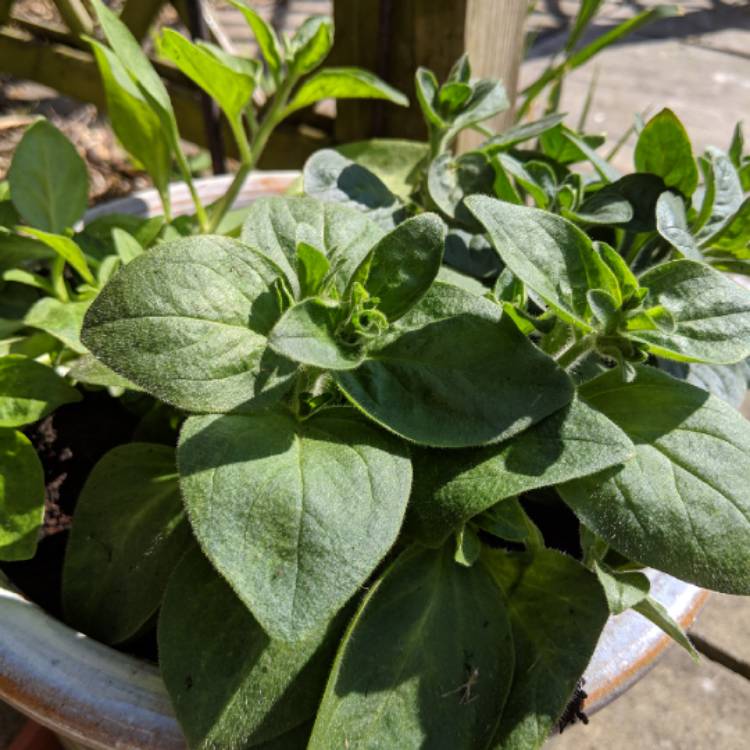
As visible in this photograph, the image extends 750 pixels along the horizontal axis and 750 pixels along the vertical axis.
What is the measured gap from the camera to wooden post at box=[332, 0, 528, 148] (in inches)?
45.3

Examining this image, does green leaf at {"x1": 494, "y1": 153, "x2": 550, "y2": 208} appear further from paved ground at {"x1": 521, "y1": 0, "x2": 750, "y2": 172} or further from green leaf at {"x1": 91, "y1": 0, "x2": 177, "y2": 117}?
paved ground at {"x1": 521, "y1": 0, "x2": 750, "y2": 172}

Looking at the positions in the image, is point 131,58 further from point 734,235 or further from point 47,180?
point 734,235

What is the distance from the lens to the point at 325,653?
25.5 inches

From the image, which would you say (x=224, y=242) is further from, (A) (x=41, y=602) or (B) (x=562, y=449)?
(A) (x=41, y=602)

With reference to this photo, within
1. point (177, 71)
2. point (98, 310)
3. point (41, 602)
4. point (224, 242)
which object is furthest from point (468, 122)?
point (177, 71)

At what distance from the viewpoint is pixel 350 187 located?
897 millimetres

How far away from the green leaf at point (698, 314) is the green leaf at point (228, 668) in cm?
35

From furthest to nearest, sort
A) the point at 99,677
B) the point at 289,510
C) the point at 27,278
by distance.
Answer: the point at 27,278 → the point at 99,677 → the point at 289,510

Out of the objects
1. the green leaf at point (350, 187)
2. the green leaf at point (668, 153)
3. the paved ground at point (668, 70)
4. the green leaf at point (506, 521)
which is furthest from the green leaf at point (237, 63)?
the paved ground at point (668, 70)

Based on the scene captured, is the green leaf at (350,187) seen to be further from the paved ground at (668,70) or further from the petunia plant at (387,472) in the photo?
the paved ground at (668,70)

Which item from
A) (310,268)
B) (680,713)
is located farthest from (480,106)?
(680,713)

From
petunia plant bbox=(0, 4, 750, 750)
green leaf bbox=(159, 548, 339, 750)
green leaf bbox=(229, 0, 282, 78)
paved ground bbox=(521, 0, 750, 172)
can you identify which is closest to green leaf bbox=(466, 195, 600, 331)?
petunia plant bbox=(0, 4, 750, 750)

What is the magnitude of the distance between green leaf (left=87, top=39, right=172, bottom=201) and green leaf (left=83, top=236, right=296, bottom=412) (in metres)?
A: 0.38

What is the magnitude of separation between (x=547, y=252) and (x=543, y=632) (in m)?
0.31
